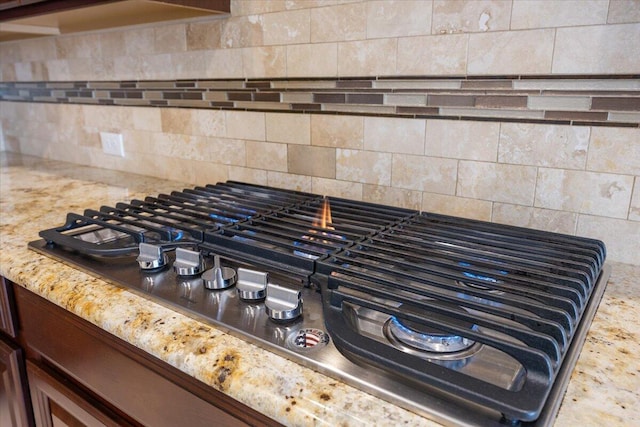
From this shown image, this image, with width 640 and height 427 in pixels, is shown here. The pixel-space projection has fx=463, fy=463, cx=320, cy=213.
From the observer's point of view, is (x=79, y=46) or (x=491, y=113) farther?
(x=79, y=46)

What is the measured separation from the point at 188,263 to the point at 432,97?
2.19ft

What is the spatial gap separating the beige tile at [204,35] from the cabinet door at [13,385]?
0.98m

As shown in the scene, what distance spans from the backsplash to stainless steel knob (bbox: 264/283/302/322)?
1.89ft

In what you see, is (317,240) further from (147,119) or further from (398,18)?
(147,119)

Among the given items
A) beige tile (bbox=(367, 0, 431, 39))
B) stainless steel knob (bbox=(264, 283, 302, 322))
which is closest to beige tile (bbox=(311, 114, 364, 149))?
beige tile (bbox=(367, 0, 431, 39))

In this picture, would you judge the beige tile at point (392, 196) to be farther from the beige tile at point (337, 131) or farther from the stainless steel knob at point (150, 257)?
the stainless steel knob at point (150, 257)

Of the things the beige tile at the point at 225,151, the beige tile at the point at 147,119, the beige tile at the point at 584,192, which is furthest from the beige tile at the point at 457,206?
the beige tile at the point at 147,119

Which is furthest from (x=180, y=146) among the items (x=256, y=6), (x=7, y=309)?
(x=7, y=309)

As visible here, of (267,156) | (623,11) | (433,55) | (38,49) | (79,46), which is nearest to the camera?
(623,11)

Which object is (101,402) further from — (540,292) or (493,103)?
(493,103)

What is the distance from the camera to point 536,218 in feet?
3.33

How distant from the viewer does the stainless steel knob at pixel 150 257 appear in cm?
84

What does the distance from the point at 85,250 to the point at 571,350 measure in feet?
2.77

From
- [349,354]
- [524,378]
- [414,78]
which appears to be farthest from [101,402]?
[414,78]
